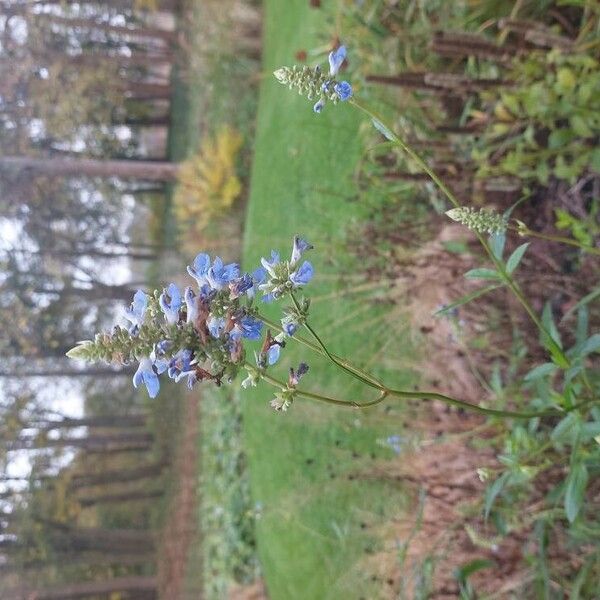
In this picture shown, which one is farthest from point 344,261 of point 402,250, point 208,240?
point 208,240

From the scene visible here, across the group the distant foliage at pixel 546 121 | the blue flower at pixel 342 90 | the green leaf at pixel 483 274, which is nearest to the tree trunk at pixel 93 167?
the distant foliage at pixel 546 121

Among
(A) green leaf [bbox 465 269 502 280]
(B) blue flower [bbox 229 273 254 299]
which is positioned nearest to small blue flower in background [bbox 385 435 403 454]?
(A) green leaf [bbox 465 269 502 280]

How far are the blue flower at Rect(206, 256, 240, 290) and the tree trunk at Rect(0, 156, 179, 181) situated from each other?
342 inches

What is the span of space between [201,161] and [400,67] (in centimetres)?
533

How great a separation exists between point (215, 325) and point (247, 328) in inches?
3.0

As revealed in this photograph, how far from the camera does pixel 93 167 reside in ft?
32.5

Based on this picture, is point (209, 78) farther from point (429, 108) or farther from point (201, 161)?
point (429, 108)

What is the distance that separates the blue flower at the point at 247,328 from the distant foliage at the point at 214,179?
7.20 m

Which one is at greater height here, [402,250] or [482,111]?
[482,111]

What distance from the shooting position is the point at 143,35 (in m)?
10.6

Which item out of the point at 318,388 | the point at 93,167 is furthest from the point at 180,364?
the point at 93,167

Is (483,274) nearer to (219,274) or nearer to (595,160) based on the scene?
(219,274)

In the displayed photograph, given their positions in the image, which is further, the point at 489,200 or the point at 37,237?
the point at 37,237

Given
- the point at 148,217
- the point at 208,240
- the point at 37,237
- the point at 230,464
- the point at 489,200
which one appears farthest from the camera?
the point at 148,217
